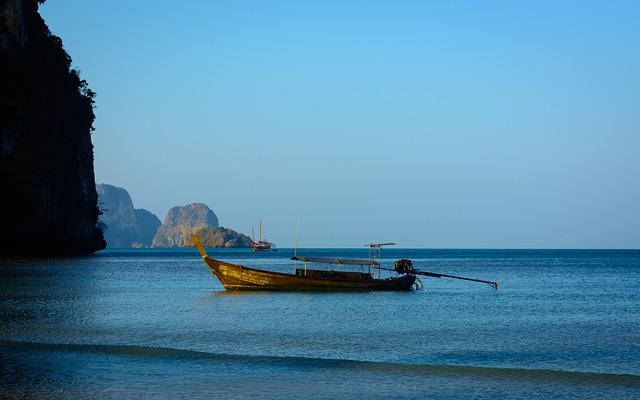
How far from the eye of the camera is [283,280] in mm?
52031

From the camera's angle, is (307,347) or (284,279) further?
(284,279)

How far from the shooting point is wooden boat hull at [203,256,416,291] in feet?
169

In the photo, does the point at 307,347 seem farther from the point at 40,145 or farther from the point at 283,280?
the point at 40,145

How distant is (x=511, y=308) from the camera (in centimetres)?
4309

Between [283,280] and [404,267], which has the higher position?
[404,267]

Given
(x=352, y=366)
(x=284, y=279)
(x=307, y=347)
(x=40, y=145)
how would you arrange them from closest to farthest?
(x=352, y=366)
(x=307, y=347)
(x=284, y=279)
(x=40, y=145)

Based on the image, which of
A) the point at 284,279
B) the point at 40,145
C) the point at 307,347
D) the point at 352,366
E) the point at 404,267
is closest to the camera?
the point at 352,366

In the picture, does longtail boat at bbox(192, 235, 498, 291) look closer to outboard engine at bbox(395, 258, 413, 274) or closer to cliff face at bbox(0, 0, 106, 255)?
outboard engine at bbox(395, 258, 413, 274)

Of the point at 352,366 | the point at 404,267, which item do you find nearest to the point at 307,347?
the point at 352,366

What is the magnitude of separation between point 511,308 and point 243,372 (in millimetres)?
26650

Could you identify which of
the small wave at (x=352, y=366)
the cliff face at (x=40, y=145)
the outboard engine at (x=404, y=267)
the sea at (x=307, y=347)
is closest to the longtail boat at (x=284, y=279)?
the sea at (x=307, y=347)

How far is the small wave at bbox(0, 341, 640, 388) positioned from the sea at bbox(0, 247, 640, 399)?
0.19ft

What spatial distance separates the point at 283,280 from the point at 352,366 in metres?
30.8

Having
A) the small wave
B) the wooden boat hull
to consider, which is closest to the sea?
the small wave
